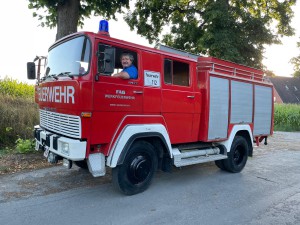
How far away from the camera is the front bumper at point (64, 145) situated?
4.12 m

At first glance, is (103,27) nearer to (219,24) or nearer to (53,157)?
(53,157)

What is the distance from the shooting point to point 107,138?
14.6 feet

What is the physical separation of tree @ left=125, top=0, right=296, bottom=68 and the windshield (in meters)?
12.6

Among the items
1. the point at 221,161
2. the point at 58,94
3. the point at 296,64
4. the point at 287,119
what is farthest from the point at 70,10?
the point at 296,64

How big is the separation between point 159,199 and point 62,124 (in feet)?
6.77

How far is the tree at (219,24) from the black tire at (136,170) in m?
12.7

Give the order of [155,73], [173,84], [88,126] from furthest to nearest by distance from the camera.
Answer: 1. [173,84]
2. [155,73]
3. [88,126]

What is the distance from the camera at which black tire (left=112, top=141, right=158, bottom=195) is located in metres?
4.69

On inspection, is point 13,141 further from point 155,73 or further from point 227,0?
point 227,0

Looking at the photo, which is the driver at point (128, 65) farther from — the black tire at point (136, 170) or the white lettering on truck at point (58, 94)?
the black tire at point (136, 170)

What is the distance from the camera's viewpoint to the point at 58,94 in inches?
181

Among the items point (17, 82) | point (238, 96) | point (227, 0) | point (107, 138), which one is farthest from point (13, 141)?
point (227, 0)

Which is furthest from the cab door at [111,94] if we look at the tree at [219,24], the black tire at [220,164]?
the tree at [219,24]

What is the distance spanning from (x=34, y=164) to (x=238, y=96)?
5.14 m
